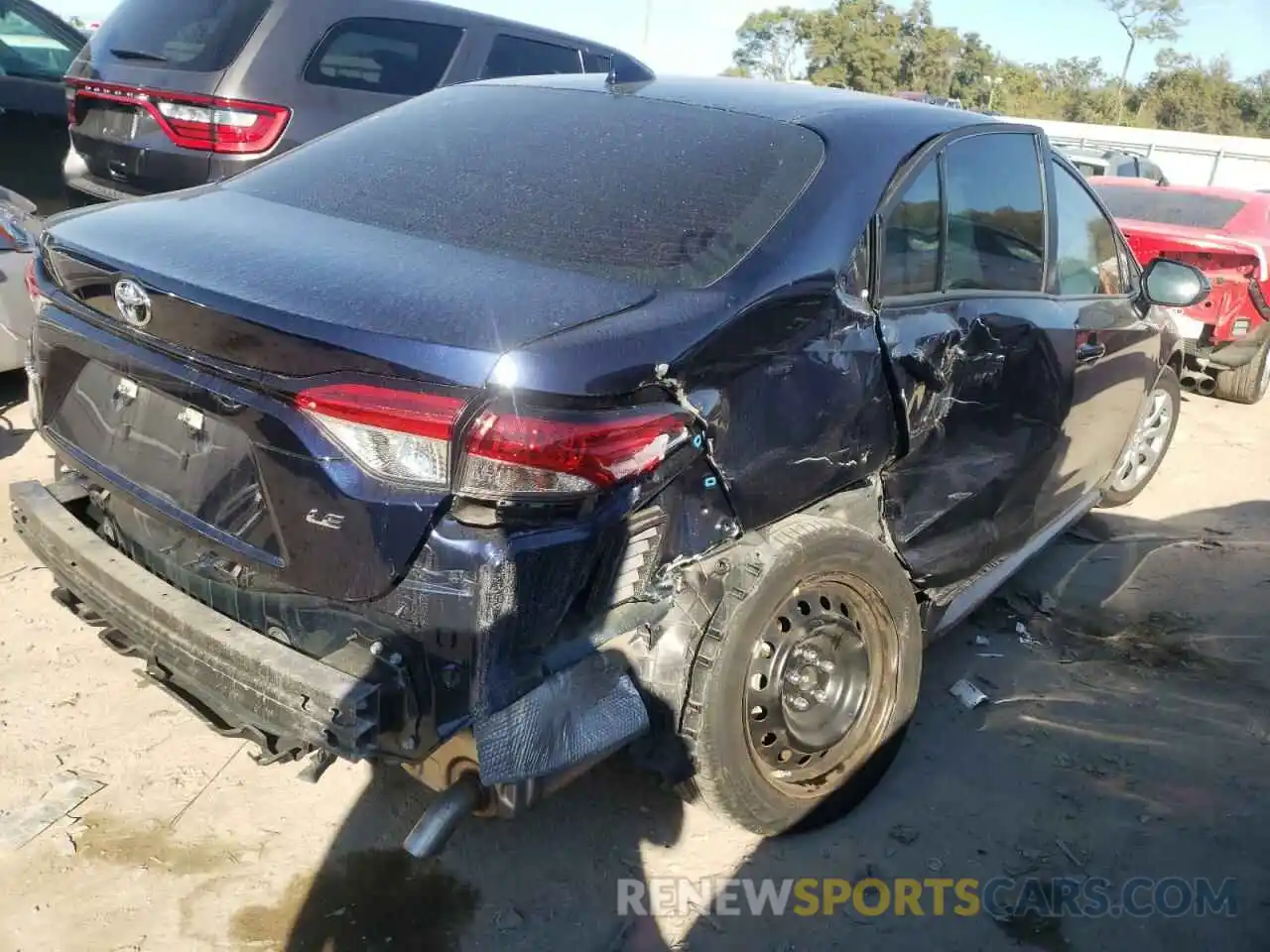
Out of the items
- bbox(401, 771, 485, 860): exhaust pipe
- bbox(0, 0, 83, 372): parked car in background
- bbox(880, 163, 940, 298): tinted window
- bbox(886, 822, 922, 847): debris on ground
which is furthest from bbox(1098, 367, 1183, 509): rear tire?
bbox(0, 0, 83, 372): parked car in background

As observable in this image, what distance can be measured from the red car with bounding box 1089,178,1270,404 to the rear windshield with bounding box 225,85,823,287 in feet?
14.7

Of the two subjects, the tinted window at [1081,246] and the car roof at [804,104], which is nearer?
the car roof at [804,104]

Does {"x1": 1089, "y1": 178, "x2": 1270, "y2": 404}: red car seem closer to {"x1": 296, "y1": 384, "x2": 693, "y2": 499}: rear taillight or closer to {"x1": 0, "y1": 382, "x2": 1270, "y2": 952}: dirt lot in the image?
{"x1": 0, "y1": 382, "x2": 1270, "y2": 952}: dirt lot

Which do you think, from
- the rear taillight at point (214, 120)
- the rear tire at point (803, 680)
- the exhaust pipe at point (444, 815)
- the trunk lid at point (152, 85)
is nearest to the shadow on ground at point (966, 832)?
the rear tire at point (803, 680)

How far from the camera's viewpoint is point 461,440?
6.20ft

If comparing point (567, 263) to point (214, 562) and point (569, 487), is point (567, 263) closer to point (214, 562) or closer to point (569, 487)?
point (569, 487)

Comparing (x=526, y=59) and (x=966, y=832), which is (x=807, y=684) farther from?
(x=526, y=59)

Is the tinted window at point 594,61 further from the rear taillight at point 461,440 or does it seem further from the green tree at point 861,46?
the green tree at point 861,46

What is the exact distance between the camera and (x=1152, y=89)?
49531mm

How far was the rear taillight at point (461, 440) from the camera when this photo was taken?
6.22 ft

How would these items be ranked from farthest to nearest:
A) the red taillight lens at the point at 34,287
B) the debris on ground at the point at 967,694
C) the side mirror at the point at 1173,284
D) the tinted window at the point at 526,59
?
the tinted window at the point at 526,59, the side mirror at the point at 1173,284, the debris on ground at the point at 967,694, the red taillight lens at the point at 34,287

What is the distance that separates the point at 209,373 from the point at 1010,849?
7.74 ft

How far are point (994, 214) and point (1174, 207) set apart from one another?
532cm

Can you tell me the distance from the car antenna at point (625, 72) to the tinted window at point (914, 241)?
0.97 m
